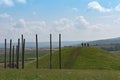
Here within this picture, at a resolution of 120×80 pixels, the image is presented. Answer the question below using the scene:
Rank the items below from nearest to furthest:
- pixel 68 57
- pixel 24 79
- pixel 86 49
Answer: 1. pixel 24 79
2. pixel 68 57
3. pixel 86 49

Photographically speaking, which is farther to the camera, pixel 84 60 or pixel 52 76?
pixel 84 60

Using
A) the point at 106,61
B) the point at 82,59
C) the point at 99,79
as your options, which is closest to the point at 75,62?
the point at 82,59

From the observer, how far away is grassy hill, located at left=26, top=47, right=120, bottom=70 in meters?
63.3

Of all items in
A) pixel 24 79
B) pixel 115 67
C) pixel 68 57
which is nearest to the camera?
pixel 24 79

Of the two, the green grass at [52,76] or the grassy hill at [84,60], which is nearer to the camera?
the green grass at [52,76]

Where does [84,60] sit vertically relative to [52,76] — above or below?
above

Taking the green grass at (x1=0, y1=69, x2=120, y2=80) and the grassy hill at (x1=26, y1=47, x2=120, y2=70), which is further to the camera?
the grassy hill at (x1=26, y1=47, x2=120, y2=70)

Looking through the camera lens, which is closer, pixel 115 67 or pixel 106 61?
pixel 115 67

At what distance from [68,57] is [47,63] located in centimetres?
510

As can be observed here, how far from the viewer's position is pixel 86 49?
76.8 m

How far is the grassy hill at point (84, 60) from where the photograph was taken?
63.3 m

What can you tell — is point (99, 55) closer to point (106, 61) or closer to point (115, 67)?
point (106, 61)

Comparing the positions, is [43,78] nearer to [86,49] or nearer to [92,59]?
[92,59]

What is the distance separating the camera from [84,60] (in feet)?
221
